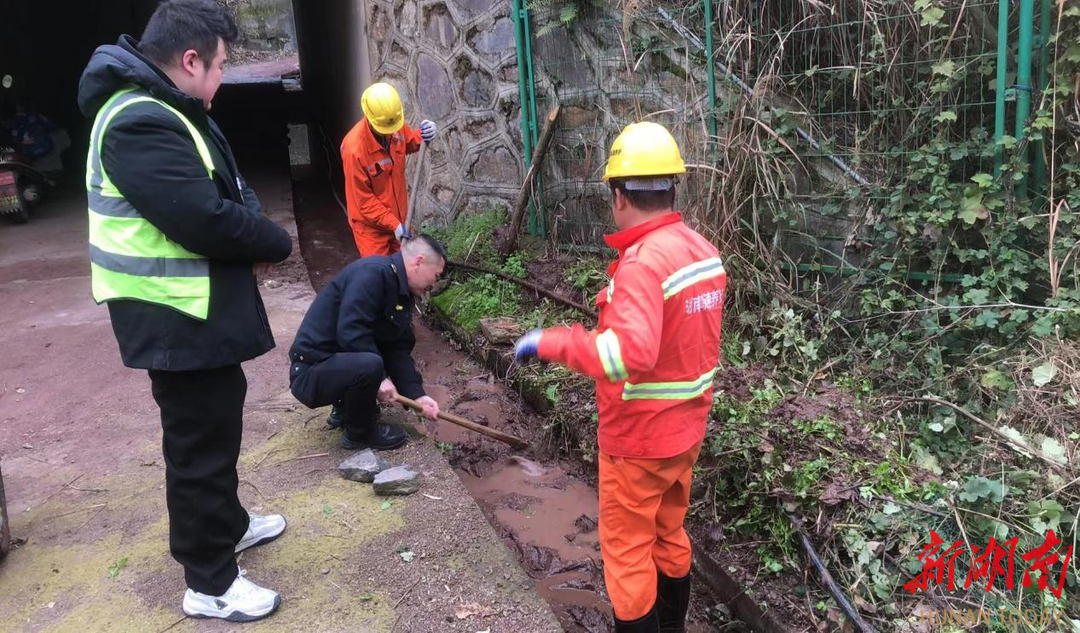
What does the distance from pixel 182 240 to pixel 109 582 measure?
1390 mm

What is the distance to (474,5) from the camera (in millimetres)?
6520

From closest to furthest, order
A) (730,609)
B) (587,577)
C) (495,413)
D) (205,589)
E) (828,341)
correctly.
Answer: (205,589) → (730,609) → (587,577) → (828,341) → (495,413)

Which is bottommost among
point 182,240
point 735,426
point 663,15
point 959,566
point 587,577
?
point 587,577

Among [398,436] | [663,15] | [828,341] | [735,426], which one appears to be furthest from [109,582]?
[663,15]

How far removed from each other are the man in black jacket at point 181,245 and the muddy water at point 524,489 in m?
1.44

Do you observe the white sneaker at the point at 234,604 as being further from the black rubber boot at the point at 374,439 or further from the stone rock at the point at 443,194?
the stone rock at the point at 443,194

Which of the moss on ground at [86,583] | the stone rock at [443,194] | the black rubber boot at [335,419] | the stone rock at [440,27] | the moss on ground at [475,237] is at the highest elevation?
the stone rock at [440,27]

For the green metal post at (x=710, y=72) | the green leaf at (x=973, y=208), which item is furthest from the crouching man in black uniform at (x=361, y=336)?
the green leaf at (x=973, y=208)

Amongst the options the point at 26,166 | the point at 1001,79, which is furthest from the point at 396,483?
the point at 26,166

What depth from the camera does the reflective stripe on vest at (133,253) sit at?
2090 mm

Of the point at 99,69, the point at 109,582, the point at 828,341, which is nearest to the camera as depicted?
the point at 99,69

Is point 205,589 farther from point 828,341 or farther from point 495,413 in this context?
point 828,341

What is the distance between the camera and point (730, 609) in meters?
2.92

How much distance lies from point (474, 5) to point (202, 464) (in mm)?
5301
